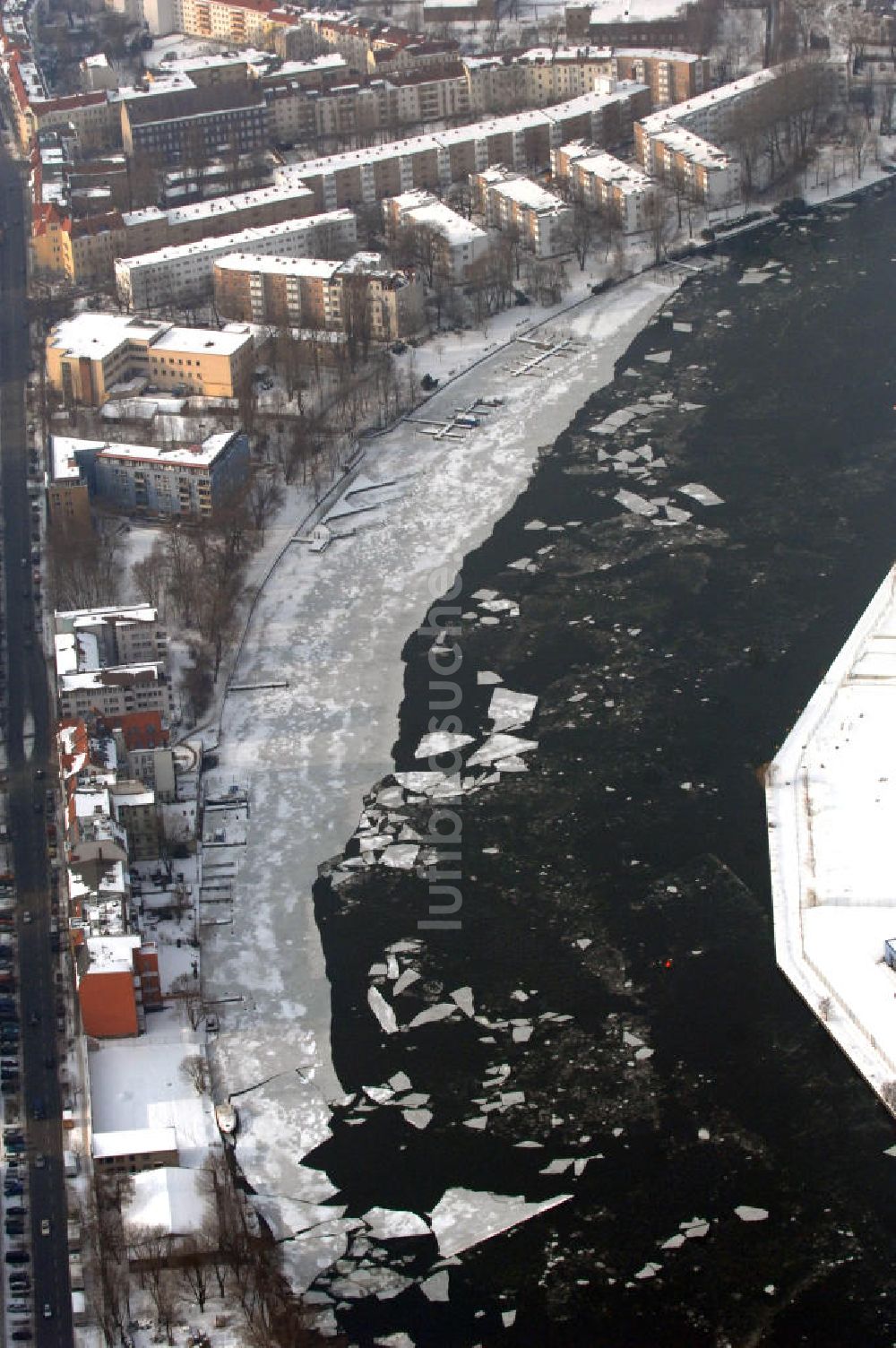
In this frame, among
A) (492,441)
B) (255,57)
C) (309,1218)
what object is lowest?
(309,1218)

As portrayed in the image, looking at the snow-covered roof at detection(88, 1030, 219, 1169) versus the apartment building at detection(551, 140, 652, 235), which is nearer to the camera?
the snow-covered roof at detection(88, 1030, 219, 1169)

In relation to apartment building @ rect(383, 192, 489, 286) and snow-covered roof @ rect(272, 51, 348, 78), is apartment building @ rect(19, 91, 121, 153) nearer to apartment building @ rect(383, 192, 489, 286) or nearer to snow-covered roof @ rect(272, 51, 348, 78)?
snow-covered roof @ rect(272, 51, 348, 78)

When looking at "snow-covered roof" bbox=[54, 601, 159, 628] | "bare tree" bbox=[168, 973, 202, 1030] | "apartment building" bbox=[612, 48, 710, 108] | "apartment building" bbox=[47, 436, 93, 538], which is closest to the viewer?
"bare tree" bbox=[168, 973, 202, 1030]

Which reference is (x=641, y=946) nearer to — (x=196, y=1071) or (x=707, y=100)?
(x=196, y=1071)

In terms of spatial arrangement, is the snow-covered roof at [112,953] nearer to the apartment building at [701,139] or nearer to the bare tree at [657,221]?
the bare tree at [657,221]

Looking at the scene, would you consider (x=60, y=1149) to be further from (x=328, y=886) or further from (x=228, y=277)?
(x=228, y=277)

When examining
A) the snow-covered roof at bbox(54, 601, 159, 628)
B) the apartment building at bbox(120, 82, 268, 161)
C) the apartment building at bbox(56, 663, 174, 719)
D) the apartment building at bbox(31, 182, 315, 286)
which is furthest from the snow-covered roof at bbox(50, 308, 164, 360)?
the apartment building at bbox(56, 663, 174, 719)

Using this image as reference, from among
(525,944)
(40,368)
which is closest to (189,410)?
(40,368)
